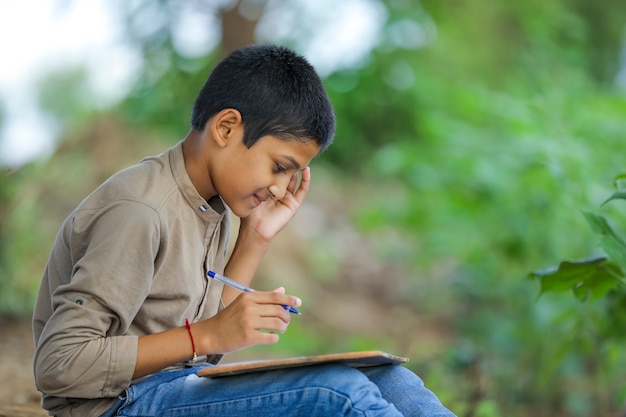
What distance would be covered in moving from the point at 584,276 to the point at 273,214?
883 millimetres

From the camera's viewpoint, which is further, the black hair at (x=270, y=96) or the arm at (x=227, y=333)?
the black hair at (x=270, y=96)

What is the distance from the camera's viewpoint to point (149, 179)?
1.96 metres

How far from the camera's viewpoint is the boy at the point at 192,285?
1797 millimetres

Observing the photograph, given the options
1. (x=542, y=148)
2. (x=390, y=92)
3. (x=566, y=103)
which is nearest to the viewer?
(x=542, y=148)

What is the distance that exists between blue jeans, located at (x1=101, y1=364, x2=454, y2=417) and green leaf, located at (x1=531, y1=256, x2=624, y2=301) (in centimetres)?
75

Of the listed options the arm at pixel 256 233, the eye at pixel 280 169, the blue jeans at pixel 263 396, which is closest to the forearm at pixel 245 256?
the arm at pixel 256 233

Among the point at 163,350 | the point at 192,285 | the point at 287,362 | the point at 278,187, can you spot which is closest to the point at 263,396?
the point at 287,362

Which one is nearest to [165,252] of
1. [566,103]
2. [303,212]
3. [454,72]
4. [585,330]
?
[585,330]

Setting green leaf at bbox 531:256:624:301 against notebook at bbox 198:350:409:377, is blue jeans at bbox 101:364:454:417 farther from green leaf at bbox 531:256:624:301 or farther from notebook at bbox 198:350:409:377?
green leaf at bbox 531:256:624:301

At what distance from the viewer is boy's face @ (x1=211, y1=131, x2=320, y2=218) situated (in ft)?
6.64

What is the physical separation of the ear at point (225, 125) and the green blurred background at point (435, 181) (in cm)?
118

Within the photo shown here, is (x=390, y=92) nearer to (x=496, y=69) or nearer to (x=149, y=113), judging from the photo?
(x=496, y=69)

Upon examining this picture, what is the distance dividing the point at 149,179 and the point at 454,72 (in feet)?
24.8

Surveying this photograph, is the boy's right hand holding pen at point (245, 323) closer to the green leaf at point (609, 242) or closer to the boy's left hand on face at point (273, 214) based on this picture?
the boy's left hand on face at point (273, 214)
